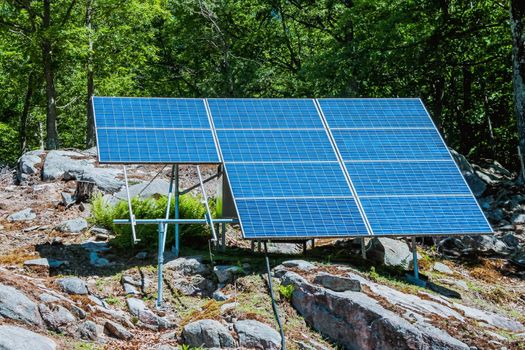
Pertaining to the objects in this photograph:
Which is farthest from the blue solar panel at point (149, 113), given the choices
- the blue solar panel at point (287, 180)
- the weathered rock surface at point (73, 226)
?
the weathered rock surface at point (73, 226)

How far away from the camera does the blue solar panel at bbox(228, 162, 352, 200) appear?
12.7 meters

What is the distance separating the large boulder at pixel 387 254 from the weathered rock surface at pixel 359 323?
115 inches

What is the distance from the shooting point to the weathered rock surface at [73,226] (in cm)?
1527

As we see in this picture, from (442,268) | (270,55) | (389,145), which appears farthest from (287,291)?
(270,55)

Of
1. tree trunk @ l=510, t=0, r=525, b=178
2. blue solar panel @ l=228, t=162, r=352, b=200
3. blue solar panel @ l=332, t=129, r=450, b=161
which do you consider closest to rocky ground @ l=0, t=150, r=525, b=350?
blue solar panel @ l=228, t=162, r=352, b=200

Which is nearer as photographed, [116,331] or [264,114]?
[116,331]

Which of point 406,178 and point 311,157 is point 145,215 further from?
point 406,178

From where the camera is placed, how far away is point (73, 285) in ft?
39.1

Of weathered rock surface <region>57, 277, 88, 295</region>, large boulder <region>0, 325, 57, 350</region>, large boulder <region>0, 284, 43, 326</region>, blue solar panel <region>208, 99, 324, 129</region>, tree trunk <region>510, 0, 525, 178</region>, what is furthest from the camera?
tree trunk <region>510, 0, 525, 178</region>

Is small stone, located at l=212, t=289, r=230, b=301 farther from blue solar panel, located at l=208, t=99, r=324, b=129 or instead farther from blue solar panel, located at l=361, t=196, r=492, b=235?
blue solar panel, located at l=208, t=99, r=324, b=129

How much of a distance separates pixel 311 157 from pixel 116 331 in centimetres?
492

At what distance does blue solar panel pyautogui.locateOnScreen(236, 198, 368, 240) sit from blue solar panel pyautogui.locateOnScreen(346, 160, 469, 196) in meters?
0.68

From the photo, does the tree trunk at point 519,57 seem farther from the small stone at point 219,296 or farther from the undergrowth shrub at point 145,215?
the small stone at point 219,296

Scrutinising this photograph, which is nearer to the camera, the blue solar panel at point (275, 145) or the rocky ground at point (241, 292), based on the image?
the rocky ground at point (241, 292)
